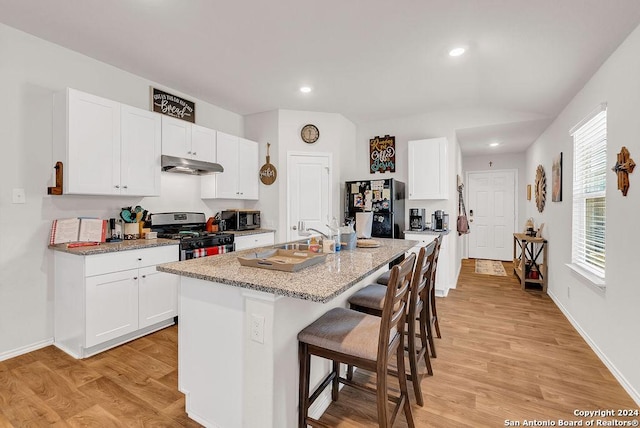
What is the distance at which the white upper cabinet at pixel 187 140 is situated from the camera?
130 inches

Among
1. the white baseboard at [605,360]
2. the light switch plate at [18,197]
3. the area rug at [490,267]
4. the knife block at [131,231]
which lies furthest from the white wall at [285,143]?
the area rug at [490,267]

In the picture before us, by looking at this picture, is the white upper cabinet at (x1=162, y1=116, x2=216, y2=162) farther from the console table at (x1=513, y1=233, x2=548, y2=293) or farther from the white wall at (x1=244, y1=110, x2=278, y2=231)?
the console table at (x1=513, y1=233, x2=548, y2=293)

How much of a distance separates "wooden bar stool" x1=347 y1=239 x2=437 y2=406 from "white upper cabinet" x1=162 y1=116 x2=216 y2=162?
8.38 ft

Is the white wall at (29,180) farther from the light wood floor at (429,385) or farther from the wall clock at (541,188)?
the wall clock at (541,188)

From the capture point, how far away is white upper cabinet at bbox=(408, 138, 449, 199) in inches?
166

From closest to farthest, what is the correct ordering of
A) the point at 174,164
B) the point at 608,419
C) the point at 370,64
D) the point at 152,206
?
the point at 608,419, the point at 370,64, the point at 174,164, the point at 152,206

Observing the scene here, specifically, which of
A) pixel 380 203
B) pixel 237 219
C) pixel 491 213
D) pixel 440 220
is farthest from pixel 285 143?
pixel 491 213

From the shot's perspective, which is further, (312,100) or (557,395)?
(312,100)

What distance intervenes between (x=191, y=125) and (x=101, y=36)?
117 centimetres

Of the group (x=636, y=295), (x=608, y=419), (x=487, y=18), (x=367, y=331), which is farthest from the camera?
(x=487, y=18)

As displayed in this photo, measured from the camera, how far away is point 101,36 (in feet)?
8.25

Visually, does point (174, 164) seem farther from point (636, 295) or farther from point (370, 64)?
point (636, 295)

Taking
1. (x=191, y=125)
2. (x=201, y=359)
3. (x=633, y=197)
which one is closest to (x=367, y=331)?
(x=201, y=359)

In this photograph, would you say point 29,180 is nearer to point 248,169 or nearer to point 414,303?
point 248,169
